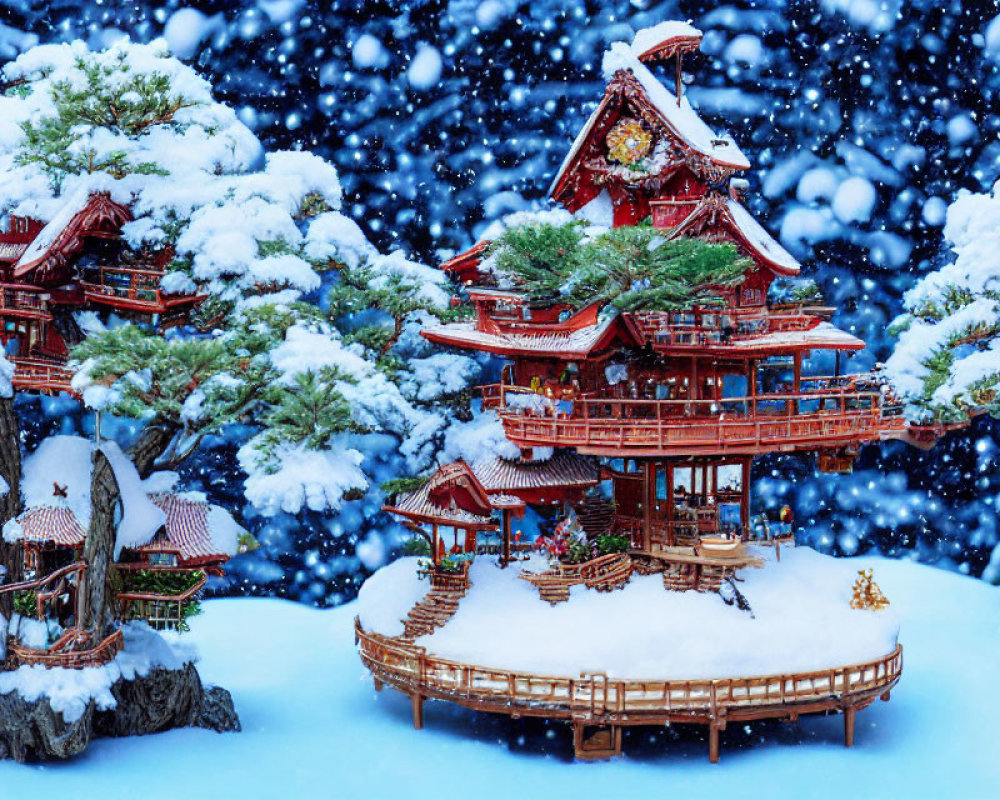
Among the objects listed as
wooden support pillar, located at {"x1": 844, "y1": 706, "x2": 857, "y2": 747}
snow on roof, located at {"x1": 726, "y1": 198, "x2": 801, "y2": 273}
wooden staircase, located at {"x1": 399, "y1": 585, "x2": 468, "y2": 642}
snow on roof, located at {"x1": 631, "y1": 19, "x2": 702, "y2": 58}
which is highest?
Answer: snow on roof, located at {"x1": 631, "y1": 19, "x2": 702, "y2": 58}

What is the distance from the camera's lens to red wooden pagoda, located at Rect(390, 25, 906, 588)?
24062 millimetres

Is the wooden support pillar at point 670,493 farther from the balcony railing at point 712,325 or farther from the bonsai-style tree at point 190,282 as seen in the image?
the bonsai-style tree at point 190,282

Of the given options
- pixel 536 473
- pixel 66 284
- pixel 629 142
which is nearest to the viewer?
pixel 66 284

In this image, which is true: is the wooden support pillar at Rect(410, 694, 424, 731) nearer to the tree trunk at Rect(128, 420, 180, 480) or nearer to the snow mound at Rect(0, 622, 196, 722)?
the snow mound at Rect(0, 622, 196, 722)

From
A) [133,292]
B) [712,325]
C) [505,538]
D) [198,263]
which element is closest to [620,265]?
[712,325]

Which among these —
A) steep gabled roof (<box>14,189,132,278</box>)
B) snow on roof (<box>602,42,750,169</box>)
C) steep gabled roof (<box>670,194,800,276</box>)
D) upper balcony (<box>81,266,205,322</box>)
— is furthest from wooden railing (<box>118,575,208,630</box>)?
snow on roof (<box>602,42,750,169</box>)

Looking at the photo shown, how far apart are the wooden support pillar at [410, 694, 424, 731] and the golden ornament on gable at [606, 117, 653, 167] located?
33.9ft

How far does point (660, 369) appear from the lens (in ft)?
84.2

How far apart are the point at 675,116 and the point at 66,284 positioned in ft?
36.8

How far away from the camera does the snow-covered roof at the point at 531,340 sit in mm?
23984

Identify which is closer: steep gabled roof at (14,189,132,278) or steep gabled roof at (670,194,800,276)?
steep gabled roof at (14,189,132,278)

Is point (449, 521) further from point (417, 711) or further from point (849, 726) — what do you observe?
point (849, 726)

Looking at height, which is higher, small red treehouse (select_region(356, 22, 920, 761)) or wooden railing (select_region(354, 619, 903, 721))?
small red treehouse (select_region(356, 22, 920, 761))

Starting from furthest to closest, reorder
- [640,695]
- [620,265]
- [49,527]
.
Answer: [620,265] → [640,695] → [49,527]
